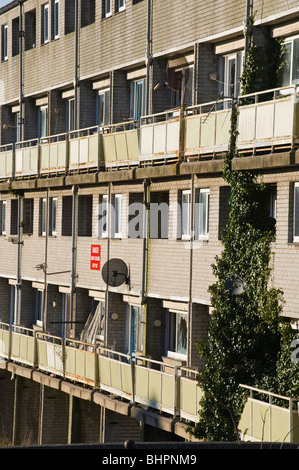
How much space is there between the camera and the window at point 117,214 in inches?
1411

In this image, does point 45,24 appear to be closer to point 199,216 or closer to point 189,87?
point 189,87

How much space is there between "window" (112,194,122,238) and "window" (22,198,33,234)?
29.6ft

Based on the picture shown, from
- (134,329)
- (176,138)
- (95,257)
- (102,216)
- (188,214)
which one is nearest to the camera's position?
(176,138)

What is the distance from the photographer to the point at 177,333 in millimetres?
32562

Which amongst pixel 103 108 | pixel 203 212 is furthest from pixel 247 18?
pixel 103 108

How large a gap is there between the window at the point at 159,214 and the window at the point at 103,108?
19.9 feet

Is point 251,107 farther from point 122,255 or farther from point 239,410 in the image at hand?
point 122,255

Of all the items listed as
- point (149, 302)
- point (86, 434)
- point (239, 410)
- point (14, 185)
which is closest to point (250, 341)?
point (239, 410)

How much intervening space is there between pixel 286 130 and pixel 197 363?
312 inches

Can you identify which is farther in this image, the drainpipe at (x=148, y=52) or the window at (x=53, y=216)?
the window at (x=53, y=216)

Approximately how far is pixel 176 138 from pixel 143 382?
630cm

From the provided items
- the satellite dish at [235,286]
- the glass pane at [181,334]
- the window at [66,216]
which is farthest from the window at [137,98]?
the satellite dish at [235,286]

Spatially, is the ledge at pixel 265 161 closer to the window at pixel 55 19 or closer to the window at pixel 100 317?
the window at pixel 100 317

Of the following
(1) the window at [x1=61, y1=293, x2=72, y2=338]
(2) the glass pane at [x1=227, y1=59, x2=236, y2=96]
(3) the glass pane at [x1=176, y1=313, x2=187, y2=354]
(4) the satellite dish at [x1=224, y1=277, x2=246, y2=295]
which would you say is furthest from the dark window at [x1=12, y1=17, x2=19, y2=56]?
(4) the satellite dish at [x1=224, y1=277, x2=246, y2=295]
